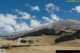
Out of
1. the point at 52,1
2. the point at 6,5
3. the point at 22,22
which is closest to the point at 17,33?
the point at 22,22

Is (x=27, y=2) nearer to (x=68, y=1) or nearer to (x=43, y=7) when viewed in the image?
(x=43, y=7)

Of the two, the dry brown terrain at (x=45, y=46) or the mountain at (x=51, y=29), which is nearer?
the dry brown terrain at (x=45, y=46)

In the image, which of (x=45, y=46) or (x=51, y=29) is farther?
(x=51, y=29)

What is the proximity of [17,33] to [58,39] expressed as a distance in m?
1.19

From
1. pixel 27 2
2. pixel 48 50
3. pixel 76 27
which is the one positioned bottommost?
pixel 48 50

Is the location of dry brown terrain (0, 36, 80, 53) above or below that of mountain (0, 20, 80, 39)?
below

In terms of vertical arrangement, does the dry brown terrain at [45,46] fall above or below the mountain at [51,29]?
below

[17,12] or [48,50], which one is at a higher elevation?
[17,12]

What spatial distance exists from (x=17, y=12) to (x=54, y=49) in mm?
1478

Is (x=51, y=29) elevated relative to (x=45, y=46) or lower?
elevated

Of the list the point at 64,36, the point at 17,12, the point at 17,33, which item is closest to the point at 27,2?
the point at 17,12

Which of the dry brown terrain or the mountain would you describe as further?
the mountain

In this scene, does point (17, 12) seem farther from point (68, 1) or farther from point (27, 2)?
point (68, 1)

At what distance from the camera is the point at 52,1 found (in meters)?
7.95
